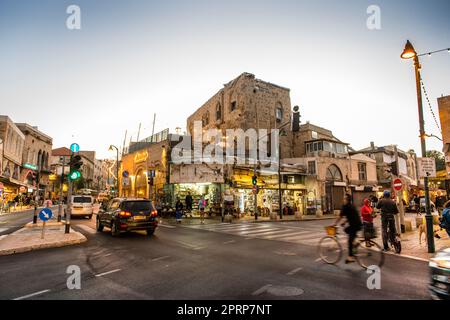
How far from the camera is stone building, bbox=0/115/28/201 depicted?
3712 centimetres

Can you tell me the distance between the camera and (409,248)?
32.9 ft

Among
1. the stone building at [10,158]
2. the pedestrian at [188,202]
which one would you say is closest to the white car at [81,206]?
the pedestrian at [188,202]

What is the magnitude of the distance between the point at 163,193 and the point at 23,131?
38.6 m

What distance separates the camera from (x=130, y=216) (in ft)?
40.2

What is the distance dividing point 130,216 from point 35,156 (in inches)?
2054

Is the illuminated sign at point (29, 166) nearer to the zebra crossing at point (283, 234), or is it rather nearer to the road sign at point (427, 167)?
the zebra crossing at point (283, 234)

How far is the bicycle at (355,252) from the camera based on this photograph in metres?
7.06

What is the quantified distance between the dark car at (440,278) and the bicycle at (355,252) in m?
2.82


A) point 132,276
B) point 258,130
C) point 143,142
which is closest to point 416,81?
point 132,276

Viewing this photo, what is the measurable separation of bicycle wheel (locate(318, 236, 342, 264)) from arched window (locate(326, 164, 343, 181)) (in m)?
27.0

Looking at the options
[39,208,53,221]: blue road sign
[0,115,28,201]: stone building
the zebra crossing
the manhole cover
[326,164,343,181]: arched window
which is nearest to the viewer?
the manhole cover

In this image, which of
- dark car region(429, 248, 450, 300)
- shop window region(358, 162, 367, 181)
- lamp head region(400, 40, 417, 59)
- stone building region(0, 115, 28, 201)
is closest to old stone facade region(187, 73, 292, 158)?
shop window region(358, 162, 367, 181)

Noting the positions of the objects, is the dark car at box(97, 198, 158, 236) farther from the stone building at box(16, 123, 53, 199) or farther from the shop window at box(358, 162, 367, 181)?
the stone building at box(16, 123, 53, 199)
